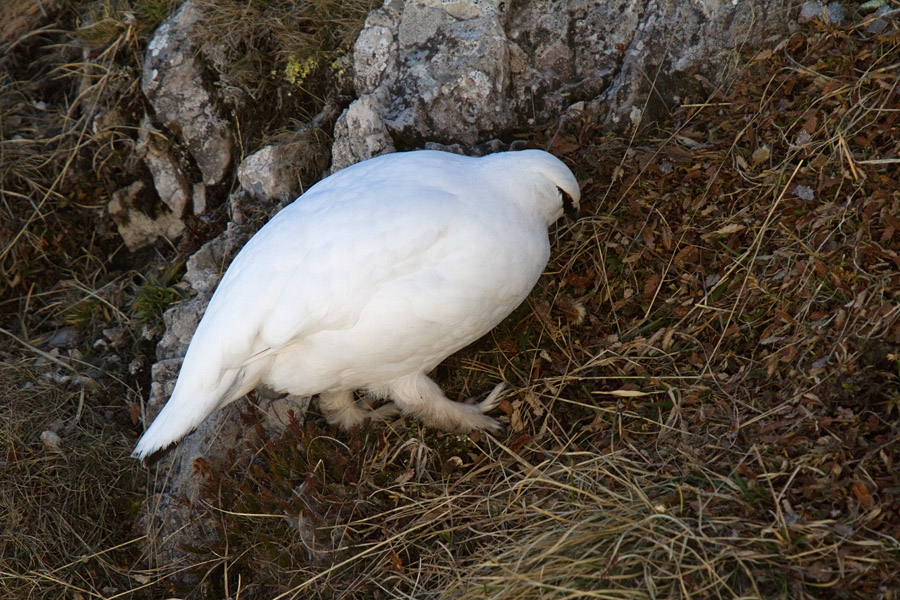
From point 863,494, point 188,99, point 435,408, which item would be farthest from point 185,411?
point 863,494

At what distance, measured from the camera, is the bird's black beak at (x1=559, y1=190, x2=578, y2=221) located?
139 inches

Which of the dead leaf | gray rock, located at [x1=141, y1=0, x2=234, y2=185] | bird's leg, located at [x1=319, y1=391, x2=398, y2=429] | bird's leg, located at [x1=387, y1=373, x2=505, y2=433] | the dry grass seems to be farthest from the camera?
gray rock, located at [x1=141, y1=0, x2=234, y2=185]

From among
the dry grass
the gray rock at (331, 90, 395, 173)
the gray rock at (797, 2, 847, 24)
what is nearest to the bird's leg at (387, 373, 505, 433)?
the dry grass

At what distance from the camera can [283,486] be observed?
341cm

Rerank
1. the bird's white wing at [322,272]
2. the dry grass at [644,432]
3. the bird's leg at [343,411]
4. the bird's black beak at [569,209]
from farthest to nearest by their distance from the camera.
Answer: the bird's leg at [343,411]
the bird's black beak at [569,209]
the bird's white wing at [322,272]
the dry grass at [644,432]

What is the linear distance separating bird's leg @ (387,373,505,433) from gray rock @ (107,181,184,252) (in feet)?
7.05

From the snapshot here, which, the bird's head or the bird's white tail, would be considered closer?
the bird's white tail

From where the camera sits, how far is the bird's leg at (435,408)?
134 inches

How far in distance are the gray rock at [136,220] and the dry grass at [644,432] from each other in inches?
41.8

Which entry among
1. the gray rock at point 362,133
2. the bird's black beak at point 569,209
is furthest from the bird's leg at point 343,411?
the bird's black beak at point 569,209

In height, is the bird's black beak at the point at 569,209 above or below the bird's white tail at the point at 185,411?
above

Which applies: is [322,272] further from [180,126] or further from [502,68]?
[180,126]

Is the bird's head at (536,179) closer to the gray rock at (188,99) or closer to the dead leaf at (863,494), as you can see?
the dead leaf at (863,494)

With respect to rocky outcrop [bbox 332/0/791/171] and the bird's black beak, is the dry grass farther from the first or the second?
rocky outcrop [bbox 332/0/791/171]
